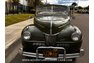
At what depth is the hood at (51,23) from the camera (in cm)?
647

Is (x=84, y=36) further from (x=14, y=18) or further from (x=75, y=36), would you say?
(x=14, y=18)

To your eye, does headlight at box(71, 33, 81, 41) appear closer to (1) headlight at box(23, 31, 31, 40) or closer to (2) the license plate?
(2) the license plate

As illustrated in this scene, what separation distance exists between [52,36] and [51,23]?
0.46 ft

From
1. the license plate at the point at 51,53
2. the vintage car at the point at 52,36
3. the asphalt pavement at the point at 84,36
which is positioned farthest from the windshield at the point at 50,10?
the license plate at the point at 51,53

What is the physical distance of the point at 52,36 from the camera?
6449mm

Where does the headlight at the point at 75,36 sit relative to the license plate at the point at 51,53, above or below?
above

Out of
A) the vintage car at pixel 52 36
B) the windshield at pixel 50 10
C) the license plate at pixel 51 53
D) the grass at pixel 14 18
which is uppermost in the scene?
the windshield at pixel 50 10

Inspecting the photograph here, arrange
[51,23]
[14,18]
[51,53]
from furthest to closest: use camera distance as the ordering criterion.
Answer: [14,18]
[51,23]
[51,53]

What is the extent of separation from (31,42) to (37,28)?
0.60 feet

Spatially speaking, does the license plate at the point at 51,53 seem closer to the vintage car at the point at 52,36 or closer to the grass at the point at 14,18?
the vintage car at the point at 52,36

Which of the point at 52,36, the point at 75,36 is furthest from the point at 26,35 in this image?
the point at 75,36

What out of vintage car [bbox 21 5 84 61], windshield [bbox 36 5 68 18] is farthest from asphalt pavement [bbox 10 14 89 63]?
windshield [bbox 36 5 68 18]

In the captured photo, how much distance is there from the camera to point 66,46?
642 cm
